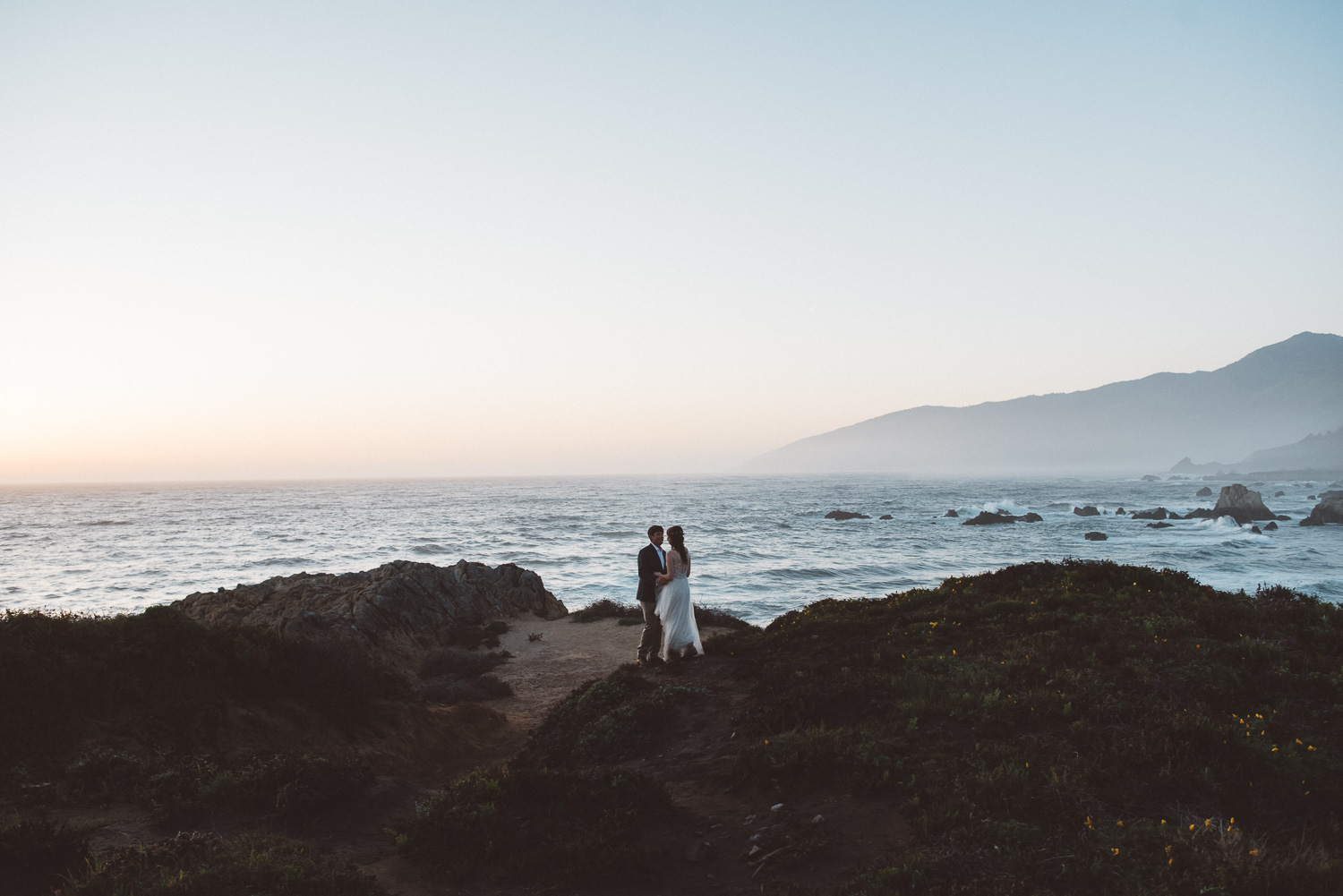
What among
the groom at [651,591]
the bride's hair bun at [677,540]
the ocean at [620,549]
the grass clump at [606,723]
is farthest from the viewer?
the ocean at [620,549]

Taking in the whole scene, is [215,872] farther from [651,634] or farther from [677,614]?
[651,634]

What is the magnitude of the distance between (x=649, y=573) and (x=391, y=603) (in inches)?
434

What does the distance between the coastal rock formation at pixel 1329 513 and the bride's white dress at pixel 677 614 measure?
216 feet

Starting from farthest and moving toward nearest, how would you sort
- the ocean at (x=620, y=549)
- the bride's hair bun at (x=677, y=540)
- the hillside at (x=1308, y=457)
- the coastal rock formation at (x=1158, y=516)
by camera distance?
the hillside at (x=1308, y=457) → the coastal rock formation at (x=1158, y=516) → the ocean at (x=620, y=549) → the bride's hair bun at (x=677, y=540)

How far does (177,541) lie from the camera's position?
49.2 meters

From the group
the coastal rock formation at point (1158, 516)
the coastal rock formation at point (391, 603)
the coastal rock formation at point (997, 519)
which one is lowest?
the coastal rock formation at point (1158, 516)

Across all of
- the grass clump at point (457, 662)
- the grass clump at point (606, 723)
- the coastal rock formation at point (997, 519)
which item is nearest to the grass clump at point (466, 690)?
the grass clump at point (457, 662)

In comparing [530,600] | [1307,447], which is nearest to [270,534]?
[530,600]

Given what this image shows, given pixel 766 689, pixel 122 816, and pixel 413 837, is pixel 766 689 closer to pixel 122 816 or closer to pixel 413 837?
pixel 413 837

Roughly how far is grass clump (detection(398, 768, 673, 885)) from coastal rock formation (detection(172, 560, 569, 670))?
9897mm

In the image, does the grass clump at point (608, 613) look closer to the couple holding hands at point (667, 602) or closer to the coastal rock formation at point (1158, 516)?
the couple holding hands at point (667, 602)

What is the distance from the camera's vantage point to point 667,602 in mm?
12453

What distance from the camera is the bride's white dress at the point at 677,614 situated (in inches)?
481

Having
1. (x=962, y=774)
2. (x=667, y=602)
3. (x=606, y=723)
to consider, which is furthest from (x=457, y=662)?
(x=962, y=774)
